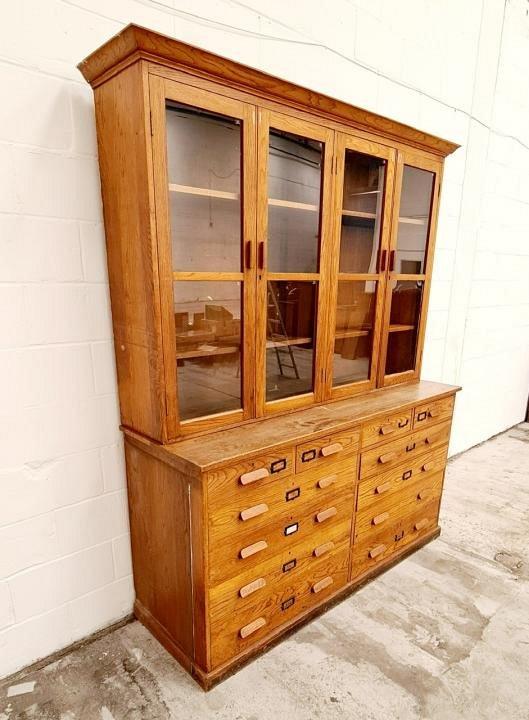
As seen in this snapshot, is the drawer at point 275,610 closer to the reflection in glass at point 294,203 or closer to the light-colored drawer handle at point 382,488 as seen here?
the light-colored drawer handle at point 382,488

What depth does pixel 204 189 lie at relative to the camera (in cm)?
146

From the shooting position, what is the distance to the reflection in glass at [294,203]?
1.61 metres

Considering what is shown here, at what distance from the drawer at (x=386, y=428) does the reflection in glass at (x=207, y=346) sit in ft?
2.09

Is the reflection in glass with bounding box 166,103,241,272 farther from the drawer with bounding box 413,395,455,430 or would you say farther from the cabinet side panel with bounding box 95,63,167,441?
the drawer with bounding box 413,395,455,430

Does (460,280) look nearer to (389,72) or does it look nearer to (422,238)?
(422,238)

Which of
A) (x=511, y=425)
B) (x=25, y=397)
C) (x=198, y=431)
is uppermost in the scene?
(x=25, y=397)

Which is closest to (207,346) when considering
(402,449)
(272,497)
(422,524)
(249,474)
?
(249,474)

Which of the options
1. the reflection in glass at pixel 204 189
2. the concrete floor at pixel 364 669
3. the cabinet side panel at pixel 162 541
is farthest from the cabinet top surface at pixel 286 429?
the concrete floor at pixel 364 669

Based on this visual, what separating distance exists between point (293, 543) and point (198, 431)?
62cm

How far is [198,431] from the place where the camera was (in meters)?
1.52

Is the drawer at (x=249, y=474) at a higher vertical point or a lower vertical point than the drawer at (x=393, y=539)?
higher

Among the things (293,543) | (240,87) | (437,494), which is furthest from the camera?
(437,494)

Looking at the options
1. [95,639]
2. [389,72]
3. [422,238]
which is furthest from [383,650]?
[389,72]

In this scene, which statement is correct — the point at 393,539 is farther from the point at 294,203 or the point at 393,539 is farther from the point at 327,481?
the point at 294,203
